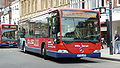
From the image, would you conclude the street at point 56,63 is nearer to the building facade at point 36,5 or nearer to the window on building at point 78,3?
the window on building at point 78,3

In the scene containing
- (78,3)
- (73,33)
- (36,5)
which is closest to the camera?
(73,33)

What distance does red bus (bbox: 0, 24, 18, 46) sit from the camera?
1220 inches

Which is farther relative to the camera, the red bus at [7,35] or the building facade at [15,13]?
the building facade at [15,13]

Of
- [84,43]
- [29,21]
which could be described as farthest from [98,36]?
[29,21]

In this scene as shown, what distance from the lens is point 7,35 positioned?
31.4 metres

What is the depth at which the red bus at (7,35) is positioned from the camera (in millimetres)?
30984

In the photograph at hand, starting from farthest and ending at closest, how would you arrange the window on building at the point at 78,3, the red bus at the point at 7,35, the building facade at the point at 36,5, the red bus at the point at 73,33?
the building facade at the point at 36,5 < the window on building at the point at 78,3 < the red bus at the point at 7,35 < the red bus at the point at 73,33

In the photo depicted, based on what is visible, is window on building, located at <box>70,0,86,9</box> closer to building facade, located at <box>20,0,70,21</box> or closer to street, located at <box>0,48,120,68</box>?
building facade, located at <box>20,0,70,21</box>

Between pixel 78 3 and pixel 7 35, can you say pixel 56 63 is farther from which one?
pixel 78 3

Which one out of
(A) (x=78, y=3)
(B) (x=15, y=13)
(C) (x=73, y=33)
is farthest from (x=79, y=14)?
(B) (x=15, y=13)

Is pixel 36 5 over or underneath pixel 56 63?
over

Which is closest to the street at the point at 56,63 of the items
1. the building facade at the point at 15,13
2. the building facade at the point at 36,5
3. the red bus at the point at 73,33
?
Answer: the red bus at the point at 73,33

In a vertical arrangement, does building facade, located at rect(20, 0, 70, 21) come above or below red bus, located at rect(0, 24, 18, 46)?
above

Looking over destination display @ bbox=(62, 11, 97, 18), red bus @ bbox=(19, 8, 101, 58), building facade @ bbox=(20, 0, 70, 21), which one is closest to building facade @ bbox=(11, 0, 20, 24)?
building facade @ bbox=(20, 0, 70, 21)
